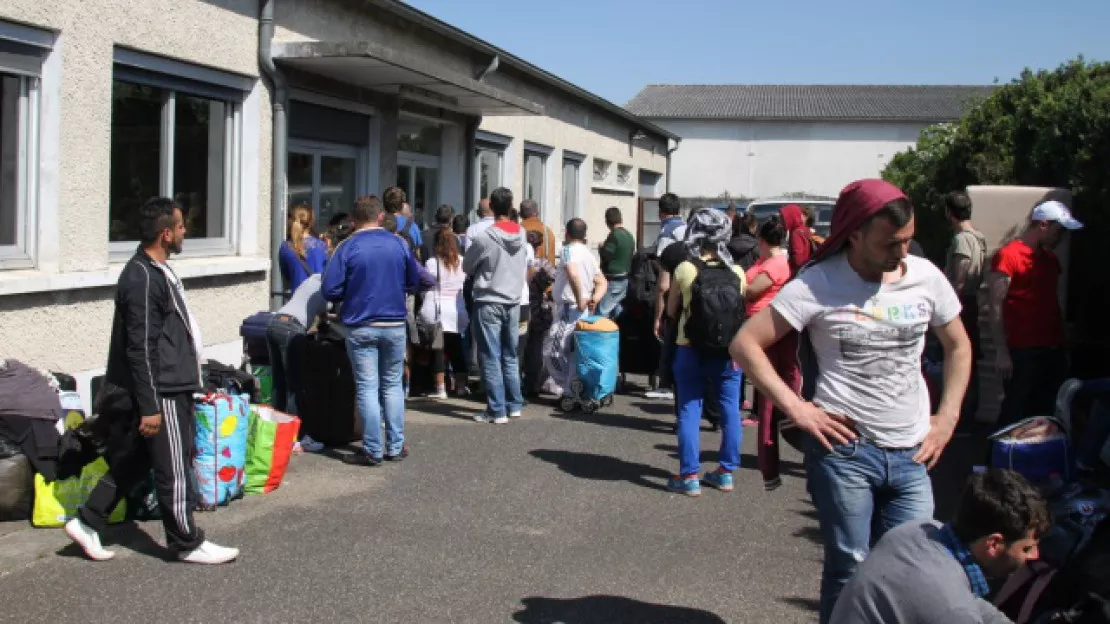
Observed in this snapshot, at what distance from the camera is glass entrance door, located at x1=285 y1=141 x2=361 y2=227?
1145 centimetres

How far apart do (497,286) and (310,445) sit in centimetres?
201

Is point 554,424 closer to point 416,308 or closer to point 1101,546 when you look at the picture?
point 416,308

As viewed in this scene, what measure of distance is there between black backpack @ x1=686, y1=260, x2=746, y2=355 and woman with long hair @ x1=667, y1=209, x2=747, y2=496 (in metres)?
0.03

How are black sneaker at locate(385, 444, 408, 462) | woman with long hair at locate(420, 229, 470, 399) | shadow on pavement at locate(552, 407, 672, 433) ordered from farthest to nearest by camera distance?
woman with long hair at locate(420, 229, 470, 399)
shadow on pavement at locate(552, 407, 672, 433)
black sneaker at locate(385, 444, 408, 462)

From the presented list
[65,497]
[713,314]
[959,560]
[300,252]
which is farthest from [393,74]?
[959,560]

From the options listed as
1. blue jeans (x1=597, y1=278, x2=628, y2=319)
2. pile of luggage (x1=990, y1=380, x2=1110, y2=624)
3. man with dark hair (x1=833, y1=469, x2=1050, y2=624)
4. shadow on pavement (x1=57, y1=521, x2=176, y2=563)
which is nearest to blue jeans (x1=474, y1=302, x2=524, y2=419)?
blue jeans (x1=597, y1=278, x2=628, y2=319)

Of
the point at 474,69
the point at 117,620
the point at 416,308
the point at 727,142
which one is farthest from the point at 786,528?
the point at 727,142

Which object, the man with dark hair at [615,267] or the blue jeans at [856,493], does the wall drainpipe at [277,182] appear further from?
the blue jeans at [856,493]

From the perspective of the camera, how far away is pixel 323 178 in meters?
12.1

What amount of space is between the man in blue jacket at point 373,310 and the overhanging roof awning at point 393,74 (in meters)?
2.63

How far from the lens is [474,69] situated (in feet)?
51.2

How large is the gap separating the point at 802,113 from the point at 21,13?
61774mm

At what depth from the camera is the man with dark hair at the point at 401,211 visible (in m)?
9.68

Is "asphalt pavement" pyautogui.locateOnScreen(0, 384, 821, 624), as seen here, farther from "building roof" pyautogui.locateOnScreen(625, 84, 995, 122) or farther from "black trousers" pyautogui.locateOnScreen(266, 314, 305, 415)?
"building roof" pyautogui.locateOnScreen(625, 84, 995, 122)
